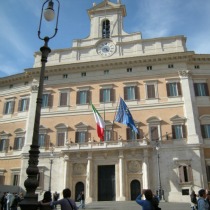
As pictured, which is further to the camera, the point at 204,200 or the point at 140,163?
the point at 140,163

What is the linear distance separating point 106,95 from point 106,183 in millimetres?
9075

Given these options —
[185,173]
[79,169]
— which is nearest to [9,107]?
[79,169]

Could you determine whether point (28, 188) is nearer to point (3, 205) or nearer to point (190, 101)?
point (3, 205)

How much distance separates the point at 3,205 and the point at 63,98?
1507 cm

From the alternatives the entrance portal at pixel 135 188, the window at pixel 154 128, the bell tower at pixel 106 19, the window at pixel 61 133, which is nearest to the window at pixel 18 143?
the window at pixel 61 133

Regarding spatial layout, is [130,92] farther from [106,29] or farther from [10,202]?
[10,202]

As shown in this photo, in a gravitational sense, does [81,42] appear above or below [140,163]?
above

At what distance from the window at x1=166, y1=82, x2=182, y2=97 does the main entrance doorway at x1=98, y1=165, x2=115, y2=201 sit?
9.41 meters

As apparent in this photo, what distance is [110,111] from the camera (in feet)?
88.0

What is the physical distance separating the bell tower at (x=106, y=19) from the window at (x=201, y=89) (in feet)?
34.7

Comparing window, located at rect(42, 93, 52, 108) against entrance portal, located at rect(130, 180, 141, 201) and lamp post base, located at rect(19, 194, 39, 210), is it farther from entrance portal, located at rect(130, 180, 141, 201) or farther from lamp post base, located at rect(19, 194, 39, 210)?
lamp post base, located at rect(19, 194, 39, 210)

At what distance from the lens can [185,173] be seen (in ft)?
75.3

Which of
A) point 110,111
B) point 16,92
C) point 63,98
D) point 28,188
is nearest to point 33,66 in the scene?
point 16,92

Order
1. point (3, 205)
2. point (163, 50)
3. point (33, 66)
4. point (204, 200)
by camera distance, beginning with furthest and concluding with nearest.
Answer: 1. point (33, 66)
2. point (163, 50)
3. point (3, 205)
4. point (204, 200)
